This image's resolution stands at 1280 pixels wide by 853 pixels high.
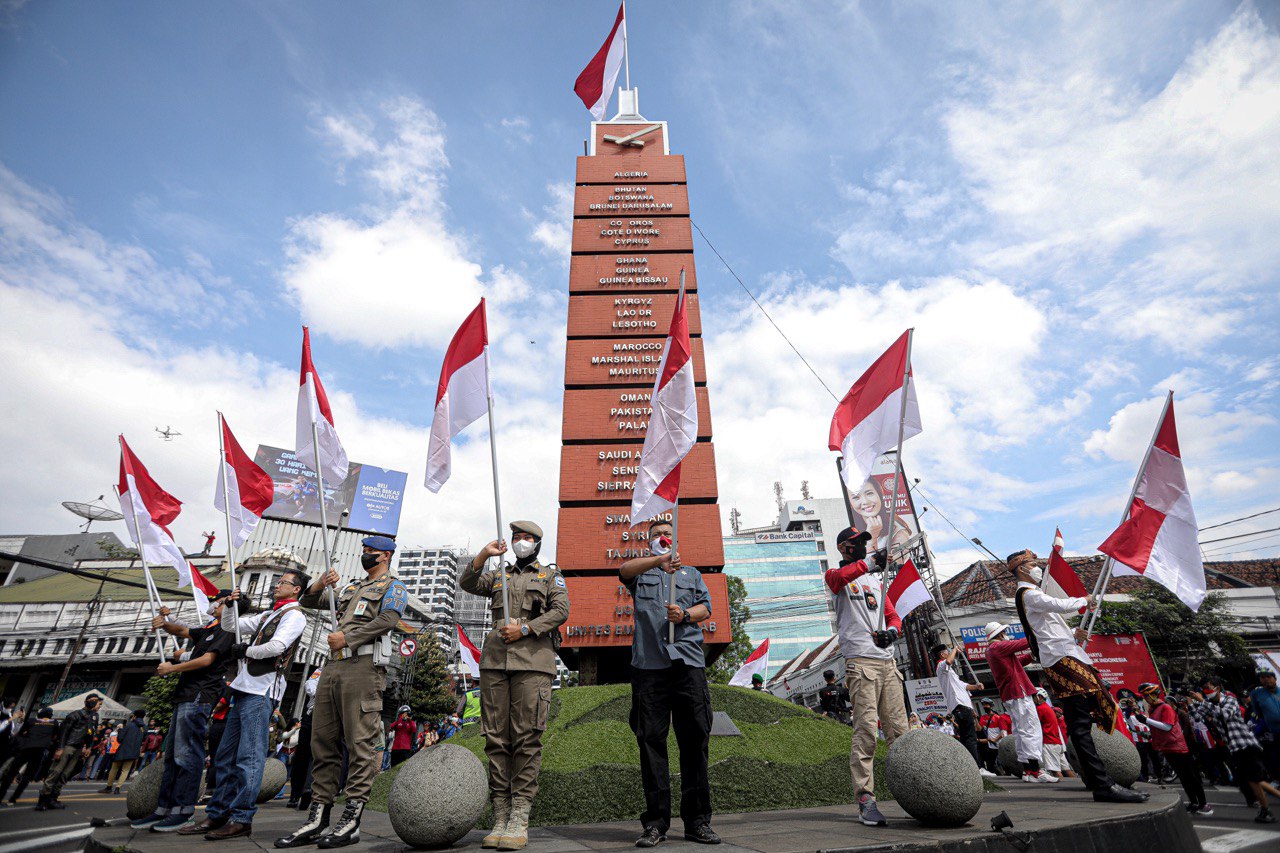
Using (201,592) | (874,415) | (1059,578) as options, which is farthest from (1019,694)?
(201,592)

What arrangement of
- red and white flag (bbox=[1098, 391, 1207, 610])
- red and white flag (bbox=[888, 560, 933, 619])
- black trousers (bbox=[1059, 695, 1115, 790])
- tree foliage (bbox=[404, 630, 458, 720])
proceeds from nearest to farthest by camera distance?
black trousers (bbox=[1059, 695, 1115, 790]), red and white flag (bbox=[1098, 391, 1207, 610]), red and white flag (bbox=[888, 560, 933, 619]), tree foliage (bbox=[404, 630, 458, 720])

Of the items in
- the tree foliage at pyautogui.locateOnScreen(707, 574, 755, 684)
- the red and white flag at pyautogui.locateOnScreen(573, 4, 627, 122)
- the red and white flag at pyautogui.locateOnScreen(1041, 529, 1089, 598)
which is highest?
the red and white flag at pyautogui.locateOnScreen(573, 4, 627, 122)

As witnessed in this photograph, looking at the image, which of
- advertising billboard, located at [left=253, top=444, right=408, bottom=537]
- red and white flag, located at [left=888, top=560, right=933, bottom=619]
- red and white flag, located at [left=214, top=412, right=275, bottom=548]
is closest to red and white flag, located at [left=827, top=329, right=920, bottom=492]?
red and white flag, located at [left=888, top=560, right=933, bottom=619]

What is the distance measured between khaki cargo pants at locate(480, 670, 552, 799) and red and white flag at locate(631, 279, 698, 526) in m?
1.27

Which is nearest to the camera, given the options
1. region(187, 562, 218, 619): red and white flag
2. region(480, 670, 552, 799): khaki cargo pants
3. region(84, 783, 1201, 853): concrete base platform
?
region(84, 783, 1201, 853): concrete base platform

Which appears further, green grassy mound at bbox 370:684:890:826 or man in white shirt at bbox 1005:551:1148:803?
green grassy mound at bbox 370:684:890:826

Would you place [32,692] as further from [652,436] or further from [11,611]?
[652,436]

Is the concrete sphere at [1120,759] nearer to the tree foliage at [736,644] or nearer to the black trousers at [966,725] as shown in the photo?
the black trousers at [966,725]

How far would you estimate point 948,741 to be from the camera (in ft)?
13.2

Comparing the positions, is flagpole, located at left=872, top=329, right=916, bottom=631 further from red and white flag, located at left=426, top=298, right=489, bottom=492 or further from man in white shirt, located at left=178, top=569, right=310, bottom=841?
man in white shirt, located at left=178, top=569, right=310, bottom=841

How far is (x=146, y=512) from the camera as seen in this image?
280 inches

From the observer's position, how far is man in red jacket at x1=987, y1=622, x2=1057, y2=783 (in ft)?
26.1

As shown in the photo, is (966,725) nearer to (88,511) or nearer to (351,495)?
(88,511)

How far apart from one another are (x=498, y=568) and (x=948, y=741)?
9.98ft
